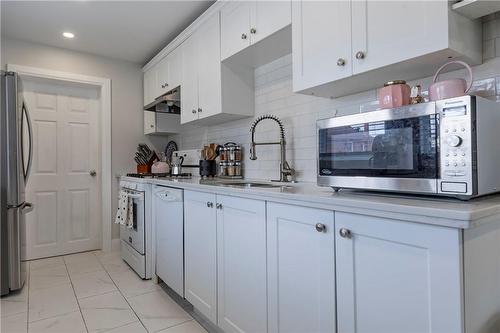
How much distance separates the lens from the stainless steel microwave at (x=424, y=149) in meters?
0.88

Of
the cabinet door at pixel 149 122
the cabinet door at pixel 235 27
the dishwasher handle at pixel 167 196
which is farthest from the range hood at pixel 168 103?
the dishwasher handle at pixel 167 196

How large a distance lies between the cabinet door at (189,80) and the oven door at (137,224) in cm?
88

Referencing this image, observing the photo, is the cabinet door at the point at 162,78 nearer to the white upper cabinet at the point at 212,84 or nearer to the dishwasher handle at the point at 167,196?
the white upper cabinet at the point at 212,84

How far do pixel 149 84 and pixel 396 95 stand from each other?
10.8 ft

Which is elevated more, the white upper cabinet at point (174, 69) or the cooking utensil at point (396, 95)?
the white upper cabinet at point (174, 69)

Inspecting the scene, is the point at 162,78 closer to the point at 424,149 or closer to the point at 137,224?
the point at 137,224

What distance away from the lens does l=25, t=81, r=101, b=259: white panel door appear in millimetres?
3426

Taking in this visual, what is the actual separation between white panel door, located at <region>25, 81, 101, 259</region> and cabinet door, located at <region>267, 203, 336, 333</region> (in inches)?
126

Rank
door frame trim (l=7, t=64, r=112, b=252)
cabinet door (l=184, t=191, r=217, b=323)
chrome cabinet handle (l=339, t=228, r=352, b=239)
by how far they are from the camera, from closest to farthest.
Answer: chrome cabinet handle (l=339, t=228, r=352, b=239)
cabinet door (l=184, t=191, r=217, b=323)
door frame trim (l=7, t=64, r=112, b=252)

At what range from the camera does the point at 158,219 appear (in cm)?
255

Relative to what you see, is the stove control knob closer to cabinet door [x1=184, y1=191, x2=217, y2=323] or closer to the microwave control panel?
the microwave control panel

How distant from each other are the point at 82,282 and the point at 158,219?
0.96 m

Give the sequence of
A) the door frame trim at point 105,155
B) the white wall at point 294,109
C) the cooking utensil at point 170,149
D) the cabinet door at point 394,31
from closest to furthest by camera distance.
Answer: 1. the cabinet door at point 394,31
2. the white wall at point 294,109
3. the door frame trim at point 105,155
4. the cooking utensil at point 170,149

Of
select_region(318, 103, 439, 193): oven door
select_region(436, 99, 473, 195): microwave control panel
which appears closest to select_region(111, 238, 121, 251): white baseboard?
select_region(318, 103, 439, 193): oven door
